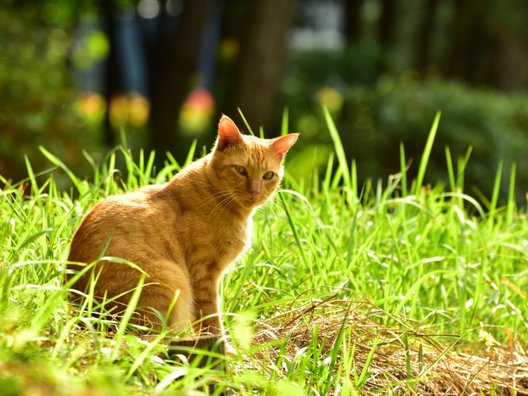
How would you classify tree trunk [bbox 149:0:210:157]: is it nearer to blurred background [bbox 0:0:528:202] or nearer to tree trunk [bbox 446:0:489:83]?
blurred background [bbox 0:0:528:202]

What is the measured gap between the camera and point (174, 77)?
1321cm

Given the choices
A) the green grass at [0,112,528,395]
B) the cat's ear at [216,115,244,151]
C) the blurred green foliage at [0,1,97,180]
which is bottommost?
the blurred green foliage at [0,1,97,180]

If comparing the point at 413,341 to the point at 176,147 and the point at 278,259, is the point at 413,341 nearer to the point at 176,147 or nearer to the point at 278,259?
the point at 278,259

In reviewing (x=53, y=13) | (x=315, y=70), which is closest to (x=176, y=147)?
(x=53, y=13)

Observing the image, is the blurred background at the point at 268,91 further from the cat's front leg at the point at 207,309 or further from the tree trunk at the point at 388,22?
the cat's front leg at the point at 207,309

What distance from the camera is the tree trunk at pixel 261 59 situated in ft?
34.9

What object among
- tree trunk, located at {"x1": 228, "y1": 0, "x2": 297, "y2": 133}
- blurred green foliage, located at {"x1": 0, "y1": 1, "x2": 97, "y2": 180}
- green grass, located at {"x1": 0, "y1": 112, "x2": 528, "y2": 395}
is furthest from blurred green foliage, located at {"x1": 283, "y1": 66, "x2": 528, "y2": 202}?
green grass, located at {"x1": 0, "y1": 112, "x2": 528, "y2": 395}

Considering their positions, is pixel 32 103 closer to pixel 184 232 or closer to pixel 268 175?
pixel 268 175

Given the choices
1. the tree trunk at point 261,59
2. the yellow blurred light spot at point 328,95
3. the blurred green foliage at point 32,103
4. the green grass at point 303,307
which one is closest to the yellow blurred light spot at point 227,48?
the yellow blurred light spot at point 328,95

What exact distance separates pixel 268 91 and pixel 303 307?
24.3 ft

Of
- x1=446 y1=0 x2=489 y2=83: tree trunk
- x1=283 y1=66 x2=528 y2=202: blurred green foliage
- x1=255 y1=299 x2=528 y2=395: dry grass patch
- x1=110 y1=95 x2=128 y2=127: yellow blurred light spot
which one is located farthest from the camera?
x1=446 y1=0 x2=489 y2=83: tree trunk

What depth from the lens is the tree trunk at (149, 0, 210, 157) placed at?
43.1 ft

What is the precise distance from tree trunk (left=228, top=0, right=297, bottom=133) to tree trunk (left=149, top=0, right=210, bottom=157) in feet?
7.88

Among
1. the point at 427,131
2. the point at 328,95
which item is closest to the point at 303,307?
the point at 427,131
